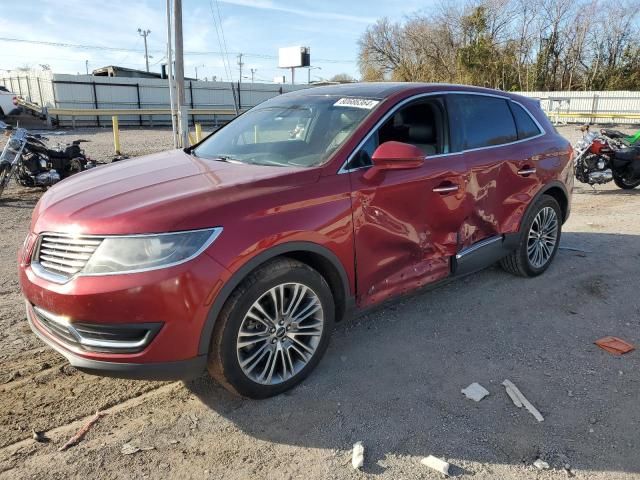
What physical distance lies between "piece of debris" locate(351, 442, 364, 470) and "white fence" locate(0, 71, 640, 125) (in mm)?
25052

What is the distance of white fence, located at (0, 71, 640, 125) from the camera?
28.1m

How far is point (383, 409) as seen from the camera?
9.82ft

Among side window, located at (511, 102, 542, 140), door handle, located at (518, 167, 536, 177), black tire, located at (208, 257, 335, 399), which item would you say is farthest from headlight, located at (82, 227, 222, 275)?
side window, located at (511, 102, 542, 140)

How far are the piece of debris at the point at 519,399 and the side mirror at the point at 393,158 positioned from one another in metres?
1.52

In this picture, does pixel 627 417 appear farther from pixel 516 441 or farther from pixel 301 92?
pixel 301 92

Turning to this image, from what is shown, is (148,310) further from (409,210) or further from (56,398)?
(409,210)

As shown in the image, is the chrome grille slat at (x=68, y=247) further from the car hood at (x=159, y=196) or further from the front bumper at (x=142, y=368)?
the front bumper at (x=142, y=368)

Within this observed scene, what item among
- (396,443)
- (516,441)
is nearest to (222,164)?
(396,443)

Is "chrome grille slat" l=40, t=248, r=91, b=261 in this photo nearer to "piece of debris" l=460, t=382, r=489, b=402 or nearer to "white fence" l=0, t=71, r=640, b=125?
"piece of debris" l=460, t=382, r=489, b=402

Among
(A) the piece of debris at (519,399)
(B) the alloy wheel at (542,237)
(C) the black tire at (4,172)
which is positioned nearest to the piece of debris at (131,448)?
(A) the piece of debris at (519,399)

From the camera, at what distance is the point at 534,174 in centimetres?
477

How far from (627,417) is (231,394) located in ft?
7.55

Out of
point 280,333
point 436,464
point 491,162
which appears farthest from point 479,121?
point 436,464

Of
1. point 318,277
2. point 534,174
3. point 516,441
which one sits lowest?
point 516,441
